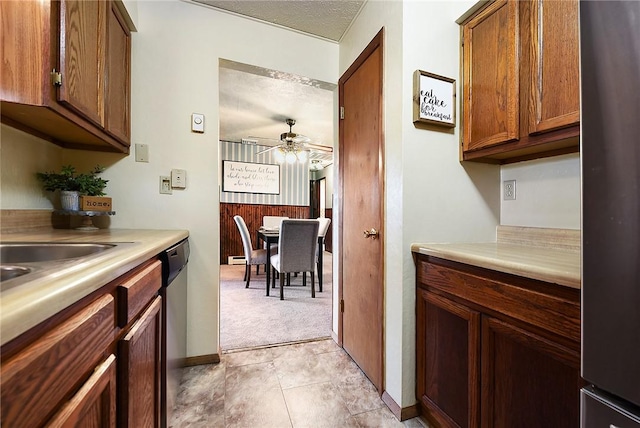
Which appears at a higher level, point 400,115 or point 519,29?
point 519,29

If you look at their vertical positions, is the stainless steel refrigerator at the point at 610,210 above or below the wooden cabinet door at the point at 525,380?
above

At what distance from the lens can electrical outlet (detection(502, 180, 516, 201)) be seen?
4.94ft

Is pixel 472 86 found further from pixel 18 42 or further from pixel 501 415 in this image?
pixel 18 42

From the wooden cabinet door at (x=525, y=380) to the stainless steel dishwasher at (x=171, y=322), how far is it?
125 cm

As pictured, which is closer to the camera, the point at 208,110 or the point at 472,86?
the point at 472,86

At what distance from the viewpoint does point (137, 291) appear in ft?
2.52

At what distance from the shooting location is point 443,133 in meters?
1.42

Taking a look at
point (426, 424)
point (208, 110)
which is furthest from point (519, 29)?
point (426, 424)

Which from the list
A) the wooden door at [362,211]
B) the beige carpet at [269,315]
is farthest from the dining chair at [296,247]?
the wooden door at [362,211]

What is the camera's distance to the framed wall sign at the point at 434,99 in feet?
4.37

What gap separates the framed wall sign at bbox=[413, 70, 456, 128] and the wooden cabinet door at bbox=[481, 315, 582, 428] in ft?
3.11

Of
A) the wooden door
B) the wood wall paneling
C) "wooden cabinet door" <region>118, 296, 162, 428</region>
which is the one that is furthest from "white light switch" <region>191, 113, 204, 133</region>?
the wood wall paneling

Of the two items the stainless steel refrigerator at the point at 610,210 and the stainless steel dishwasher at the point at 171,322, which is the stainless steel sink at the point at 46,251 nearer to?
the stainless steel dishwasher at the point at 171,322

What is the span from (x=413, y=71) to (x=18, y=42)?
1537 mm
